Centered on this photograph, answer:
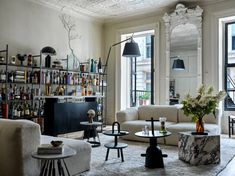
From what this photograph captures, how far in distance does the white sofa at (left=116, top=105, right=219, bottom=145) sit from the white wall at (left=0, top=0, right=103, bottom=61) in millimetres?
2446

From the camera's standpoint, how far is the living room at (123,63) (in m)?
5.43

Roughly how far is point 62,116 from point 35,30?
7.20 feet

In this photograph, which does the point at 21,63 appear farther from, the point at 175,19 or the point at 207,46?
the point at 207,46

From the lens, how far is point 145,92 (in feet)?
25.8

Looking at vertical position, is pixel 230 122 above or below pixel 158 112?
below

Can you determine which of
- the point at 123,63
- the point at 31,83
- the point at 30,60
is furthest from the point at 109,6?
the point at 31,83

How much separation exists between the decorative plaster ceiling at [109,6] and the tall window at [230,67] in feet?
2.80

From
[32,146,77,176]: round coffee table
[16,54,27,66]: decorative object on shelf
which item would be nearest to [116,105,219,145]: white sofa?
[16,54,27,66]: decorative object on shelf

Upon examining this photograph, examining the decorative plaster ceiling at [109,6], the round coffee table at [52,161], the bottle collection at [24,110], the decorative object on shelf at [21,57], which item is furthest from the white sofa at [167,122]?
the round coffee table at [52,161]

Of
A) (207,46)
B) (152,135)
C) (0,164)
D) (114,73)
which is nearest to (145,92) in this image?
(114,73)

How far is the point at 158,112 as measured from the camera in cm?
596

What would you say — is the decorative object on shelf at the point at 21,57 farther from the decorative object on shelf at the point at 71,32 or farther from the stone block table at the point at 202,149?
the stone block table at the point at 202,149

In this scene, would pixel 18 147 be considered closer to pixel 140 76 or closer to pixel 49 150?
pixel 49 150

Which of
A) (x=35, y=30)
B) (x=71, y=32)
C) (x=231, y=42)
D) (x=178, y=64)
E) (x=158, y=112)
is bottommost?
(x=158, y=112)
